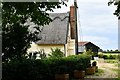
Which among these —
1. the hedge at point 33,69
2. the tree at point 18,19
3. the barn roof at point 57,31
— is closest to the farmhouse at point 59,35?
the barn roof at point 57,31

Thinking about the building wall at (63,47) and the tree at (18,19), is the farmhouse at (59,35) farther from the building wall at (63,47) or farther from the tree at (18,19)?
the tree at (18,19)

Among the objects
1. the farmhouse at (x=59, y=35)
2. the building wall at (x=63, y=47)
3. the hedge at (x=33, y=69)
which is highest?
the farmhouse at (x=59, y=35)

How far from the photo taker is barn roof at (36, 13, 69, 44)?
39500 millimetres

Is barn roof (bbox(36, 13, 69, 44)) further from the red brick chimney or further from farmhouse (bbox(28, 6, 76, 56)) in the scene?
the red brick chimney

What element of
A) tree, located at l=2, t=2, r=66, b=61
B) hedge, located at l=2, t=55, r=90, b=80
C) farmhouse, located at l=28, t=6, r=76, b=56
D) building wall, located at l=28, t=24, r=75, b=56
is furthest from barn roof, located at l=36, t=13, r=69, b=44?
tree, located at l=2, t=2, r=66, b=61

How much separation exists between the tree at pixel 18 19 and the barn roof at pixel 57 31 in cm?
2478

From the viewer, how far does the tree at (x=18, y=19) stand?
996cm

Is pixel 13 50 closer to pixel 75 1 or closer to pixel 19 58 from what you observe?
pixel 19 58

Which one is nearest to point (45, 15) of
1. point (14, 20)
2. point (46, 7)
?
point (46, 7)

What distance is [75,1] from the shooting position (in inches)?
1052

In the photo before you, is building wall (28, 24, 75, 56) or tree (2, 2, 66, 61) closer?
tree (2, 2, 66, 61)

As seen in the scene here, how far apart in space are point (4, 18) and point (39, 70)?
531 centimetres

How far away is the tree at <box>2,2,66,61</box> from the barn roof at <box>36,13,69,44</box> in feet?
81.3

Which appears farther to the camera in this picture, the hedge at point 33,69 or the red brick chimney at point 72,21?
the red brick chimney at point 72,21
